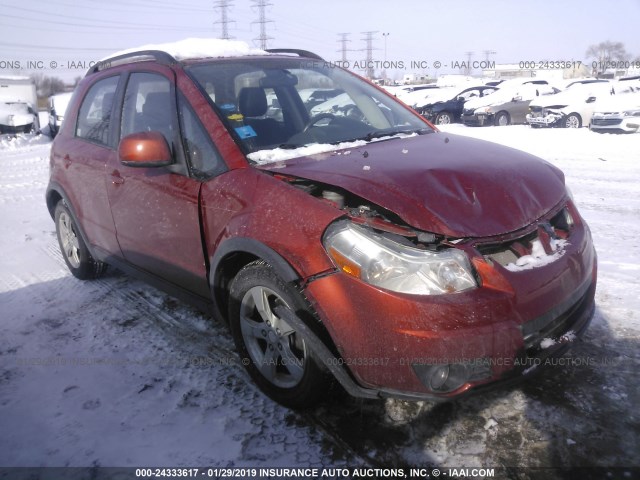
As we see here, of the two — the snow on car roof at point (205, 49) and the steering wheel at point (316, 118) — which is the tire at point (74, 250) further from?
the steering wheel at point (316, 118)

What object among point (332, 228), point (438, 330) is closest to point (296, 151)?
point (332, 228)

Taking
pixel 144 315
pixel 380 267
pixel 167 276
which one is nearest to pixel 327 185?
pixel 380 267

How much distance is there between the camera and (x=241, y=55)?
11.3 ft

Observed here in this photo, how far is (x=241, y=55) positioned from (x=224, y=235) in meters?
1.53

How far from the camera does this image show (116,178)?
3.47 meters

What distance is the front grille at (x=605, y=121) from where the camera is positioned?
12.4 meters

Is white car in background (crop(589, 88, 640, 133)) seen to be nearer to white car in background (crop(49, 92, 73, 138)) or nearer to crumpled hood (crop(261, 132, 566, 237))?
crumpled hood (crop(261, 132, 566, 237))

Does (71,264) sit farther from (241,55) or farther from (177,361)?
(241,55)

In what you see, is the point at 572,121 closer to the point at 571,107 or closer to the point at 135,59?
the point at 571,107

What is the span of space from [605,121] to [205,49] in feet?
40.3

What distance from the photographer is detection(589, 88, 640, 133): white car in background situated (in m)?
12.2

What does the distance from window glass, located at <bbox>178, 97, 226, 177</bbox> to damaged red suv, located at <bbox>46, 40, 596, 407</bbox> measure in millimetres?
11

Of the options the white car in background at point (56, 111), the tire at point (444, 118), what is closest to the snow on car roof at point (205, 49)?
the white car in background at point (56, 111)

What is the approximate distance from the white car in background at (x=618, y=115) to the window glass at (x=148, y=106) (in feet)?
41.1
